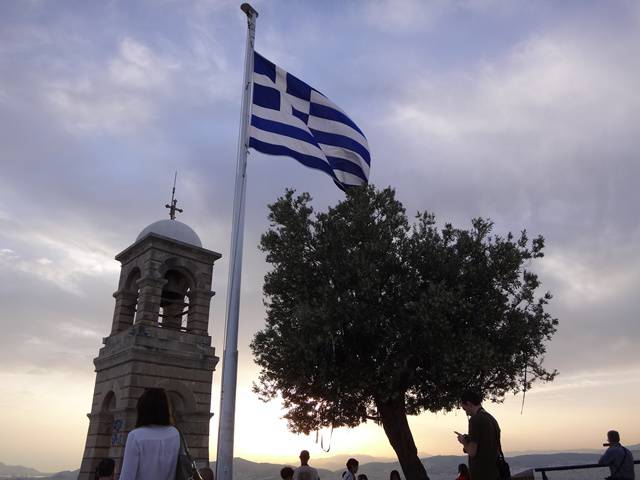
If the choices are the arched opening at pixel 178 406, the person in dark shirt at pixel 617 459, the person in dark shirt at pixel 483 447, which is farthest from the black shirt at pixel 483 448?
the arched opening at pixel 178 406

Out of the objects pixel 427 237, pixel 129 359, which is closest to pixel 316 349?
pixel 427 237

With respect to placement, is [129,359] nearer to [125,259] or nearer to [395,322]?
[125,259]

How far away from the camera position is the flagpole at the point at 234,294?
31.5 feet

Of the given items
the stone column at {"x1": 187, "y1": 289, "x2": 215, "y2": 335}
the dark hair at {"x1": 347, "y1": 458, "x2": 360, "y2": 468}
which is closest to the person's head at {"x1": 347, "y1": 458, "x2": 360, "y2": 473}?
the dark hair at {"x1": 347, "y1": 458, "x2": 360, "y2": 468}

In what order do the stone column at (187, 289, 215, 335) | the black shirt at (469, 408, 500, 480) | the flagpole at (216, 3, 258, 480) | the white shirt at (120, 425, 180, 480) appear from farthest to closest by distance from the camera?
the stone column at (187, 289, 215, 335) < the flagpole at (216, 3, 258, 480) < the black shirt at (469, 408, 500, 480) < the white shirt at (120, 425, 180, 480)

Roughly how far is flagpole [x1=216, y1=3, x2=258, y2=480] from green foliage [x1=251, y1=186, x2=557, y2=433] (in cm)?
705

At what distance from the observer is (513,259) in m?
18.8

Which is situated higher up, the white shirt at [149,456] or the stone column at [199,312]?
the stone column at [199,312]

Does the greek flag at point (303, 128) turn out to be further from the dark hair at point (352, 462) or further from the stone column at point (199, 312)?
the stone column at point (199, 312)

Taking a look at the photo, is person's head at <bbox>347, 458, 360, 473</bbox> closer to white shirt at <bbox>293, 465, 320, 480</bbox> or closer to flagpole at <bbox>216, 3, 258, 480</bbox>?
white shirt at <bbox>293, 465, 320, 480</bbox>

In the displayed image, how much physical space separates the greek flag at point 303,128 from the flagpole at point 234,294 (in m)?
0.32

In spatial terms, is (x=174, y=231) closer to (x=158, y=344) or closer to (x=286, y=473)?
(x=158, y=344)

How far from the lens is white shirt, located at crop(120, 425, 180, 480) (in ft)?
14.4

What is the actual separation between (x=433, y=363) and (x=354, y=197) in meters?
6.81
